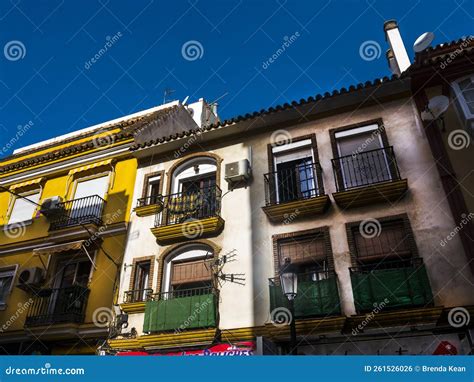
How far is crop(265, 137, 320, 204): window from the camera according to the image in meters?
11.4

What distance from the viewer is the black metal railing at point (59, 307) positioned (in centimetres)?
1162

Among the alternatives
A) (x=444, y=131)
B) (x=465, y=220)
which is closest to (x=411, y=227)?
(x=465, y=220)

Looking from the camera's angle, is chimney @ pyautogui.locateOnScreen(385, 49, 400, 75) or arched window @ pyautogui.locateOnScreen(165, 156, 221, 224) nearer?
arched window @ pyautogui.locateOnScreen(165, 156, 221, 224)

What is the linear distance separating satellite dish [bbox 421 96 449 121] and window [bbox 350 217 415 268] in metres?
2.89

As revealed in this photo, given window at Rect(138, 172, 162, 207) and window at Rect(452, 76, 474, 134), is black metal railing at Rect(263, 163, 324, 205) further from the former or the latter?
window at Rect(138, 172, 162, 207)

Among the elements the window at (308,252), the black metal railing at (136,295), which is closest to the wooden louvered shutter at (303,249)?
the window at (308,252)

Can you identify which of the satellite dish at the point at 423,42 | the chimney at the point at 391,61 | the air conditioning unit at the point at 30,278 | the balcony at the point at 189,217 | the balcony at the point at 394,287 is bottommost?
the balcony at the point at 394,287

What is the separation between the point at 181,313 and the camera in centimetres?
1034

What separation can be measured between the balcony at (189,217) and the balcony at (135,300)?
1.57m

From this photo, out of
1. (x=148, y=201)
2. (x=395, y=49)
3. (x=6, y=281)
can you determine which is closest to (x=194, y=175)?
(x=148, y=201)

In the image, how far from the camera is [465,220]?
8.95m

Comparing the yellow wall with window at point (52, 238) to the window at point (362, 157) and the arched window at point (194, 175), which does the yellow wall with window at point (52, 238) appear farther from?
the window at point (362, 157)

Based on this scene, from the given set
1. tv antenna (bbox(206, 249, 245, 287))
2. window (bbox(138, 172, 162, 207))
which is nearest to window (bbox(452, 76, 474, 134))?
tv antenna (bbox(206, 249, 245, 287))
